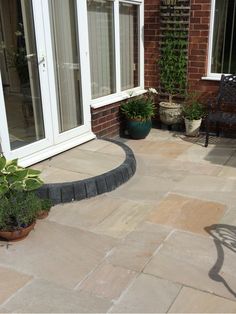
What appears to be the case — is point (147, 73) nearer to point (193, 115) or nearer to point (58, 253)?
point (193, 115)

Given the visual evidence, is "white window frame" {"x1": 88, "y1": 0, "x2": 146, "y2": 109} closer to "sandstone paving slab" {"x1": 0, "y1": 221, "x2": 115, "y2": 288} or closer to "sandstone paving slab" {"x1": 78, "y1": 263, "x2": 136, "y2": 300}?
"sandstone paving slab" {"x1": 0, "y1": 221, "x2": 115, "y2": 288}

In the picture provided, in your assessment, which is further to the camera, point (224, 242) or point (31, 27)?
point (31, 27)

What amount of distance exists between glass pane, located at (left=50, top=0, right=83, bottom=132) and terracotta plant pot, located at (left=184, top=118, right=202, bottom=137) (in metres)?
1.58

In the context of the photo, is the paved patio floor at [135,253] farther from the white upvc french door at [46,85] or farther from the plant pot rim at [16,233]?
the white upvc french door at [46,85]

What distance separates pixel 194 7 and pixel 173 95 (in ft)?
3.98

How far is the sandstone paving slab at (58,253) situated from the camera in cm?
239

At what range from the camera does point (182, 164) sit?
4270 millimetres

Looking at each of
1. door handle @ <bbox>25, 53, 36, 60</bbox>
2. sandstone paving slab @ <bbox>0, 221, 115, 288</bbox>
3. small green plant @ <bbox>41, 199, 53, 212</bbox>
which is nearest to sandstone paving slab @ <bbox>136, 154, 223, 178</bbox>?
small green plant @ <bbox>41, 199, 53, 212</bbox>

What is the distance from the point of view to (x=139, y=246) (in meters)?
2.67

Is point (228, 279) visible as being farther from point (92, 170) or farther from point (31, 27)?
point (31, 27)

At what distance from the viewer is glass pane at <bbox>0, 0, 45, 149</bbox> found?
3447 mm

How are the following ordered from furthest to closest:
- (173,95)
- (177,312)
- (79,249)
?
1. (173,95)
2. (79,249)
3. (177,312)

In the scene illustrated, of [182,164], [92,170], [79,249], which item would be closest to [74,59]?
[92,170]

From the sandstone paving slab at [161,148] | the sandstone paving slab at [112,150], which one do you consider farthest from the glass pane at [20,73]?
the sandstone paving slab at [161,148]
